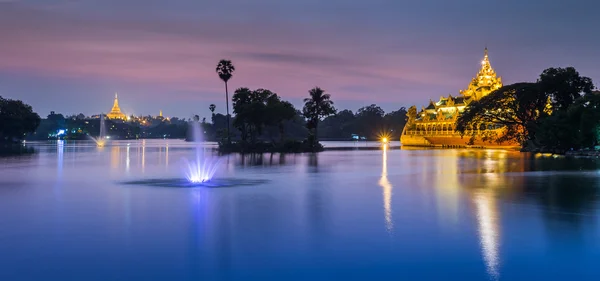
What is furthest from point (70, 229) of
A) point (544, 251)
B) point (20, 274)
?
point (544, 251)

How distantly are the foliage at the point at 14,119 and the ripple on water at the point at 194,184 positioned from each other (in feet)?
373

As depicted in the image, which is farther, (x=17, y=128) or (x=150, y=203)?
(x=17, y=128)

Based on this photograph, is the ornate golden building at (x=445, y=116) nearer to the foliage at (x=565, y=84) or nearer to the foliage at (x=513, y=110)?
the foliage at (x=513, y=110)

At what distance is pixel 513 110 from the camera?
92.1 meters

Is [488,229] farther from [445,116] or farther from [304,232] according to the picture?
[445,116]

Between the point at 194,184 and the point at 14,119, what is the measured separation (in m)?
118

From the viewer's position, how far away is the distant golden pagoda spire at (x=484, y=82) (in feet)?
429

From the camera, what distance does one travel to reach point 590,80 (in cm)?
8600

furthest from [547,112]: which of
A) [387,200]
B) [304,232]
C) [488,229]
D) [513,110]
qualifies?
[304,232]

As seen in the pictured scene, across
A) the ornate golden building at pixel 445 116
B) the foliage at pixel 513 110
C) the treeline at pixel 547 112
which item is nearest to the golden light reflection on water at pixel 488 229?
the treeline at pixel 547 112

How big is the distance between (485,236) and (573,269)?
11.7ft

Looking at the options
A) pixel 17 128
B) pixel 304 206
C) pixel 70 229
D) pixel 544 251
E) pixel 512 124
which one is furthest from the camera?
pixel 17 128

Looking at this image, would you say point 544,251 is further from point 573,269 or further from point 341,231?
point 341,231

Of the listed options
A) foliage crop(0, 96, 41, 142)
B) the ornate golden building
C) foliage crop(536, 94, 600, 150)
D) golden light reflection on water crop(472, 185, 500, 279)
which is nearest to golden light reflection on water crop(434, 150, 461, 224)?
golden light reflection on water crop(472, 185, 500, 279)
